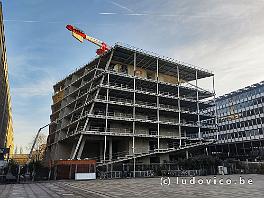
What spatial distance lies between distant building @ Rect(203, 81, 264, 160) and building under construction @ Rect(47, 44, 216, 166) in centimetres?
2023

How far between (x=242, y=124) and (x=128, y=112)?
43.8 m

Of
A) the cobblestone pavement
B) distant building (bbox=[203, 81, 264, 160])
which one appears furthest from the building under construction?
the cobblestone pavement

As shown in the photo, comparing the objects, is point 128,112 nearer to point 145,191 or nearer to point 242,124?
point 145,191

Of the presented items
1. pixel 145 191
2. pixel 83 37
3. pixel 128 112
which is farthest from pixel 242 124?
pixel 145 191

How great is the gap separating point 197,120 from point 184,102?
21.9ft

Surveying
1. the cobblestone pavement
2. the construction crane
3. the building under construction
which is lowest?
the cobblestone pavement

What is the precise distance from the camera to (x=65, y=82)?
7181 cm

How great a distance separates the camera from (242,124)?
266 feet

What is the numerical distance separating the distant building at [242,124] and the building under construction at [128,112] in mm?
20234

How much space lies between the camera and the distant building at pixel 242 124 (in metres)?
75.6

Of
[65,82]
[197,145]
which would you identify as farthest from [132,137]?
[65,82]

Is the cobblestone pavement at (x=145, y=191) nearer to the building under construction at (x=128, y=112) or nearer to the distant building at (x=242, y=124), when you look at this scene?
the building under construction at (x=128, y=112)

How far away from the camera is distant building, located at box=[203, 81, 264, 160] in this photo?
75625mm

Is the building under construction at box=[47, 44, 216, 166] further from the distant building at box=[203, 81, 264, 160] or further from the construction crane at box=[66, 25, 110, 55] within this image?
the distant building at box=[203, 81, 264, 160]
